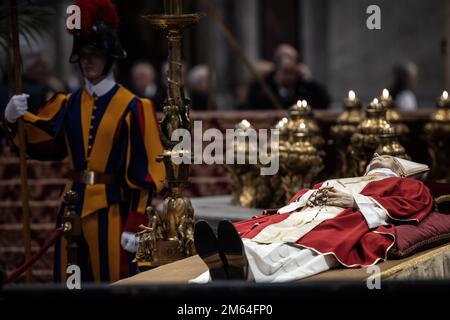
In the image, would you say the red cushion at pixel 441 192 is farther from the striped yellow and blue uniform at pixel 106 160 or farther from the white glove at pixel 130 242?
the white glove at pixel 130 242

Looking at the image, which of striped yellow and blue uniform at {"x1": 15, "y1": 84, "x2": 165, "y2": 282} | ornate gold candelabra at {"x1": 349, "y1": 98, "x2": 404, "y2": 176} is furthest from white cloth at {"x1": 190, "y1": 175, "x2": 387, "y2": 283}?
ornate gold candelabra at {"x1": 349, "y1": 98, "x2": 404, "y2": 176}

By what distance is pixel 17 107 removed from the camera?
24.6 feet

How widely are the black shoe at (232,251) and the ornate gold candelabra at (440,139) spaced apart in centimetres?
395

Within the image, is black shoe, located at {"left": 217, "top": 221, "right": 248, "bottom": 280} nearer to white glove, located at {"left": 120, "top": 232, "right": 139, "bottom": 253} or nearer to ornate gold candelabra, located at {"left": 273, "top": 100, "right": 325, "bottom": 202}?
white glove, located at {"left": 120, "top": 232, "right": 139, "bottom": 253}

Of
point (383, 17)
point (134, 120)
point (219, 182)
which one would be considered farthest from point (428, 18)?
point (134, 120)

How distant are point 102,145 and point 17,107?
497mm

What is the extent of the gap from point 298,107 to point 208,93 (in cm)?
449

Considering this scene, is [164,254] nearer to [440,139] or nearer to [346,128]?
[346,128]

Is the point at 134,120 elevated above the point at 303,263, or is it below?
above

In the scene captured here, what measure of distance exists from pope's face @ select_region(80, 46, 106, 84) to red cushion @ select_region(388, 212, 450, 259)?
186 cm

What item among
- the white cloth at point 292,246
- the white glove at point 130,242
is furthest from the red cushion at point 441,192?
the white glove at point 130,242
